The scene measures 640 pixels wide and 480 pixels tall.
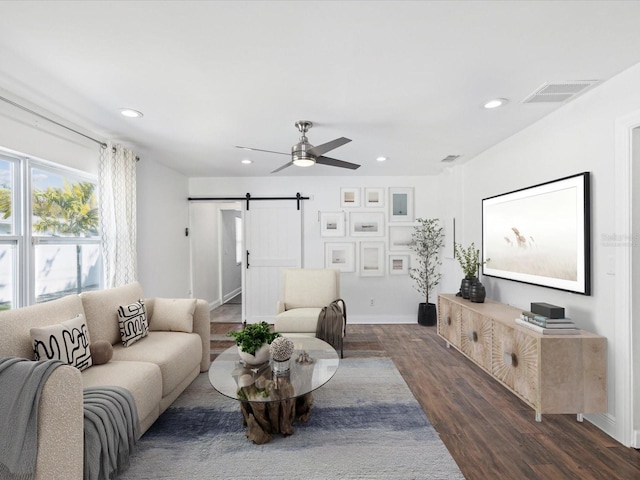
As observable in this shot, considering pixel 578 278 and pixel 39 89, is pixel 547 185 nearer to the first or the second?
pixel 578 278

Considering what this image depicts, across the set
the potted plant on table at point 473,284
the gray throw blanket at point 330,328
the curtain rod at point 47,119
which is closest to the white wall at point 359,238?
the potted plant on table at point 473,284

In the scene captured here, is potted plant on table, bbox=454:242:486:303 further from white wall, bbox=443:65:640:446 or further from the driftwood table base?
the driftwood table base

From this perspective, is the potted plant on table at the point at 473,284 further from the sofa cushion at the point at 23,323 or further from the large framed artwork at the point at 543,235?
the sofa cushion at the point at 23,323

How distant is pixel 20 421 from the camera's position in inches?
53.8

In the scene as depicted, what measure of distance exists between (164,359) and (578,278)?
3.21 m

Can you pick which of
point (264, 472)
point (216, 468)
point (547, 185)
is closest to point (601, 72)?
point (547, 185)

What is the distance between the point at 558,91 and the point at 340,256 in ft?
11.7

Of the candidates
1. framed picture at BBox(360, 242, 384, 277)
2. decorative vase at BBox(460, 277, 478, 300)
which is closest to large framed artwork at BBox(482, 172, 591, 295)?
decorative vase at BBox(460, 277, 478, 300)

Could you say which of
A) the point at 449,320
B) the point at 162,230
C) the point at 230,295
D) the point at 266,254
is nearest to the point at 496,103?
the point at 449,320

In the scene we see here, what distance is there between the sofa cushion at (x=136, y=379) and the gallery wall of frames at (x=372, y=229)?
11.3ft

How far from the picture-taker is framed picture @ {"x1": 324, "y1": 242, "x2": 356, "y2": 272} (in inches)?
207

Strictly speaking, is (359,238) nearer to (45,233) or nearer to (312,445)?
(312,445)

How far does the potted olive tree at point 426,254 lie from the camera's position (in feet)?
16.8

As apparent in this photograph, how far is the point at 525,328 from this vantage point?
8.14 feet
